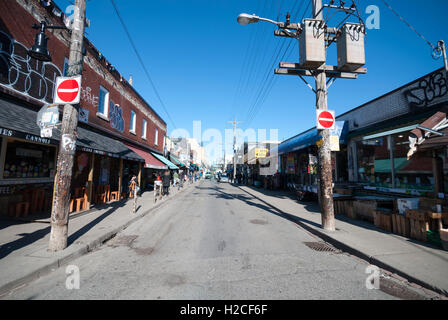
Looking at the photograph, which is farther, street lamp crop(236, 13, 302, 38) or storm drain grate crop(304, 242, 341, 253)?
street lamp crop(236, 13, 302, 38)

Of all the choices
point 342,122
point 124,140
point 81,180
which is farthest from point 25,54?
point 342,122

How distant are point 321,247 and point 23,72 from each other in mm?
11096

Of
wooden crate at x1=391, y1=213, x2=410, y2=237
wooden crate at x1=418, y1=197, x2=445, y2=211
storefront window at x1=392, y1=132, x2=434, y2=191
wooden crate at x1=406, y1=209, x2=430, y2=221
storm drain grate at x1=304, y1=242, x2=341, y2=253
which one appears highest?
storefront window at x1=392, y1=132, x2=434, y2=191

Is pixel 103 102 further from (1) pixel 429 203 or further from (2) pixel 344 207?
(1) pixel 429 203

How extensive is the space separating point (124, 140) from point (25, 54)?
26.1 ft

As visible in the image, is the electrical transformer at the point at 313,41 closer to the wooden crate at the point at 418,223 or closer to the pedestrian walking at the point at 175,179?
the wooden crate at the point at 418,223

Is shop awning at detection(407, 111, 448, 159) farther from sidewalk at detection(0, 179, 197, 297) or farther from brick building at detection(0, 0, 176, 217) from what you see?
brick building at detection(0, 0, 176, 217)

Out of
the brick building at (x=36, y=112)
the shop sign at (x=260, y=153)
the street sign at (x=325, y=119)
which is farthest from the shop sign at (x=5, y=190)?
the shop sign at (x=260, y=153)

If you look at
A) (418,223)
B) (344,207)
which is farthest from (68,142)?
(344,207)

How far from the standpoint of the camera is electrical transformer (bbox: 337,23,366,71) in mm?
6812

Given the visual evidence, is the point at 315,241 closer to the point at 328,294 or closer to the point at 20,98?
the point at 328,294

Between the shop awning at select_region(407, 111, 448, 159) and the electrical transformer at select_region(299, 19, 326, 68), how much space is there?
3488mm

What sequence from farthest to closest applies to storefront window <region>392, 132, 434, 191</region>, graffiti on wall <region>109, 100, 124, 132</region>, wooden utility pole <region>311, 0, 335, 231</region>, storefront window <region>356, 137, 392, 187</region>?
1. graffiti on wall <region>109, 100, 124, 132</region>
2. storefront window <region>356, 137, 392, 187</region>
3. storefront window <region>392, 132, 434, 191</region>
4. wooden utility pole <region>311, 0, 335, 231</region>

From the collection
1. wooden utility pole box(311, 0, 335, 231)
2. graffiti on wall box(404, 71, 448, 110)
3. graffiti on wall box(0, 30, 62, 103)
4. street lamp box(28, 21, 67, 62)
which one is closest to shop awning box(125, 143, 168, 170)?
graffiti on wall box(0, 30, 62, 103)
